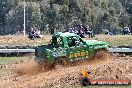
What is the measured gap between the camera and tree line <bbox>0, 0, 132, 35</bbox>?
6738 cm

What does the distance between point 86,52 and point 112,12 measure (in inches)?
2331

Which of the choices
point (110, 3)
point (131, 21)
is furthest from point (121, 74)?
point (110, 3)

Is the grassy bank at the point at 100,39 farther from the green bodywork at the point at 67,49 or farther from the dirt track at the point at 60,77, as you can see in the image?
the dirt track at the point at 60,77

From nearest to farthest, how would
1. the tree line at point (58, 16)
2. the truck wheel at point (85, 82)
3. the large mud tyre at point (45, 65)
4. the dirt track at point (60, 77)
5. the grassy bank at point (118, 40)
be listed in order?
the truck wheel at point (85, 82) → the dirt track at point (60, 77) → the large mud tyre at point (45, 65) → the grassy bank at point (118, 40) → the tree line at point (58, 16)

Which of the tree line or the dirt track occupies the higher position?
the dirt track

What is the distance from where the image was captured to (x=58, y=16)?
68.6 m

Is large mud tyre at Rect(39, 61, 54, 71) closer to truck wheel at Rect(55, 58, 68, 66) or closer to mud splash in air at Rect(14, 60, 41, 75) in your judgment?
mud splash in air at Rect(14, 60, 41, 75)

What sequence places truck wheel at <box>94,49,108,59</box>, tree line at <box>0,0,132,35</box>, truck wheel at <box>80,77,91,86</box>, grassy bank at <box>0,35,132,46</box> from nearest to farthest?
truck wheel at <box>80,77,91,86</box>
truck wheel at <box>94,49,108,59</box>
grassy bank at <box>0,35,132,46</box>
tree line at <box>0,0,132,35</box>

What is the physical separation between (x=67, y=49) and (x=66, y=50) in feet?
0.22

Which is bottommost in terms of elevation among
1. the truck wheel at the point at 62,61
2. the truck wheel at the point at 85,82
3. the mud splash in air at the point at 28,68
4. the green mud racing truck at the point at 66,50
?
the mud splash in air at the point at 28,68

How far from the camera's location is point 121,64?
16266 mm

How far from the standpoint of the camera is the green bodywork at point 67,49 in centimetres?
1797

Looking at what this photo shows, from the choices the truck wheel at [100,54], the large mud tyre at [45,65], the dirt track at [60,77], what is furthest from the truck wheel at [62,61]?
the truck wheel at [100,54]

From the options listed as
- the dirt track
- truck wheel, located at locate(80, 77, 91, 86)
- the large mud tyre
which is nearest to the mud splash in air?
the large mud tyre
